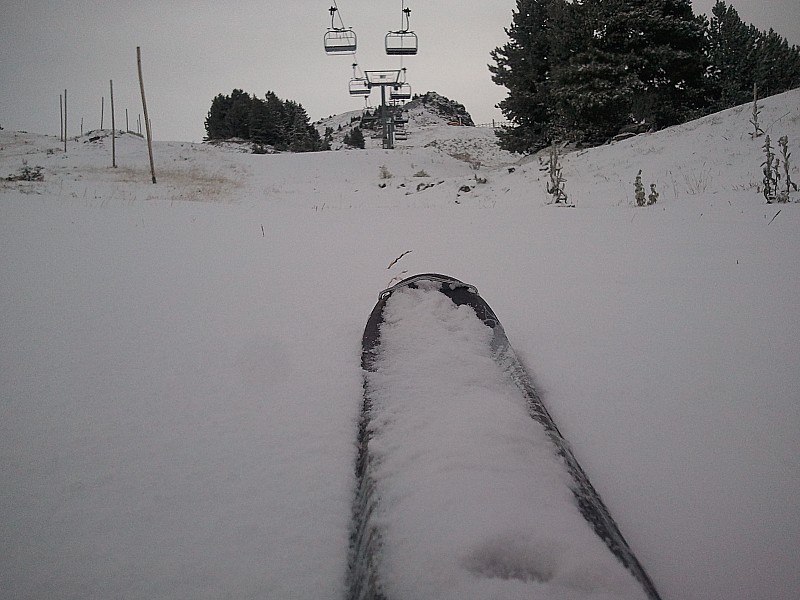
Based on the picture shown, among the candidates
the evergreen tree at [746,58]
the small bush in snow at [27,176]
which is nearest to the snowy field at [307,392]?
the small bush in snow at [27,176]

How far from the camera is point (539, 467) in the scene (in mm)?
806

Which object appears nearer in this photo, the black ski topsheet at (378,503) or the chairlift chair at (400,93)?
the black ski topsheet at (378,503)

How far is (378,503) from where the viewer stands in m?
0.78

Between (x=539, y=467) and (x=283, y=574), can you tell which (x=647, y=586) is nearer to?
(x=539, y=467)

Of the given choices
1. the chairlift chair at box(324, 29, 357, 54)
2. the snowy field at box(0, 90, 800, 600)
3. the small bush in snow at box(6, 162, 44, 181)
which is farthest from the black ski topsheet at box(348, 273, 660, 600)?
the chairlift chair at box(324, 29, 357, 54)

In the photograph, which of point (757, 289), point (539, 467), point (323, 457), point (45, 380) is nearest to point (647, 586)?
point (539, 467)

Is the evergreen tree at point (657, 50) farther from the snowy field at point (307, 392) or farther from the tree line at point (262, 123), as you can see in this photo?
the tree line at point (262, 123)

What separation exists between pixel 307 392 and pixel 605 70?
15221mm

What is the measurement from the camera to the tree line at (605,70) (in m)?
12.9

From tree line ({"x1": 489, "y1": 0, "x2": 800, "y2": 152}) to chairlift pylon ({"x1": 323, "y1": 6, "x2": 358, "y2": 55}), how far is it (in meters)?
6.12

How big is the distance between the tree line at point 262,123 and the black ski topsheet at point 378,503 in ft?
94.0

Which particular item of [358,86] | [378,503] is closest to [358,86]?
[358,86]

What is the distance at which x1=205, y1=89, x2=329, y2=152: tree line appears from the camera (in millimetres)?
29406

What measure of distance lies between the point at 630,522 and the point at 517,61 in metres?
18.6
